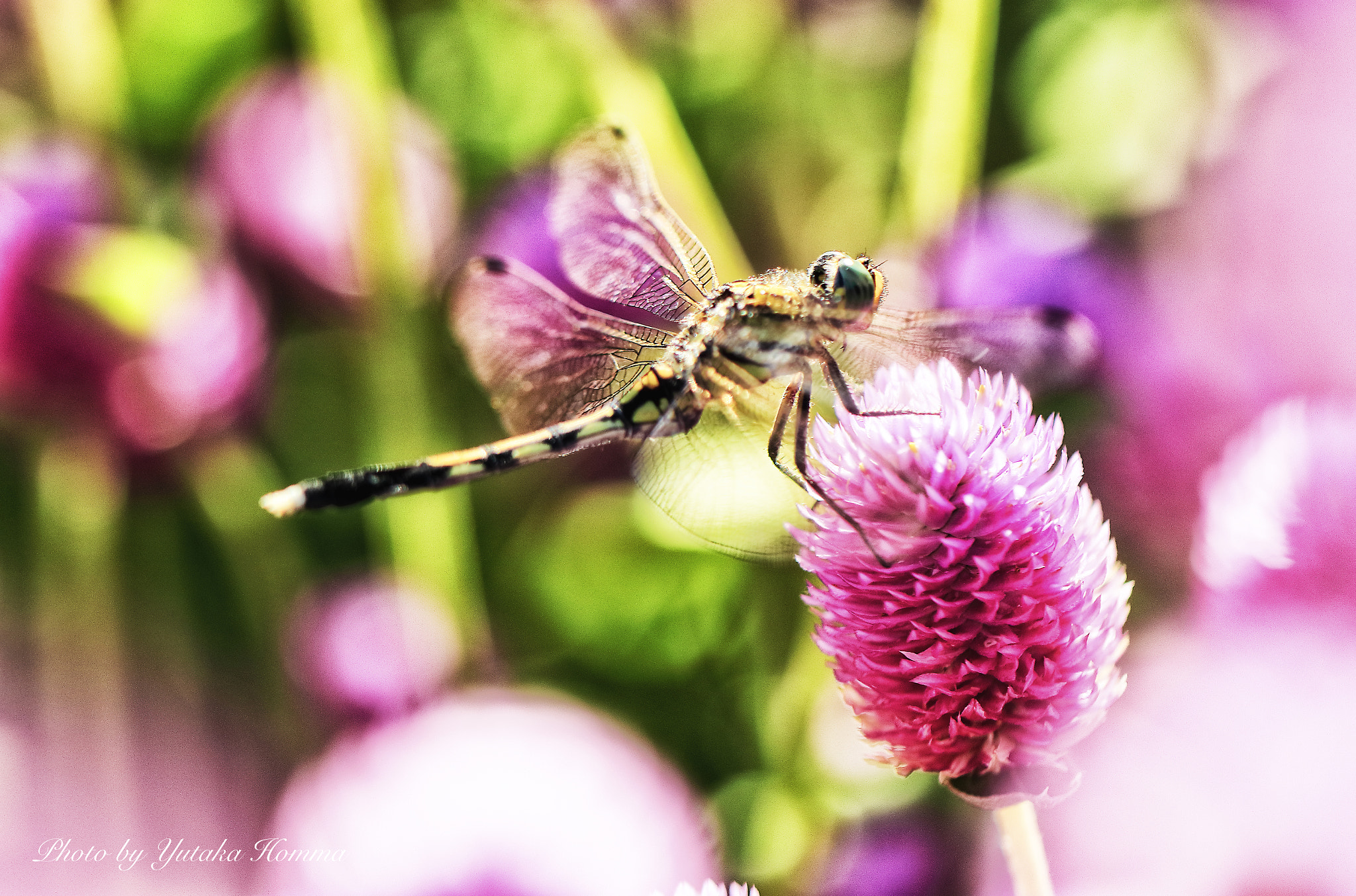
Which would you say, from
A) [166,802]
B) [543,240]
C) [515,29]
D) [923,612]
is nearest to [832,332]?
[923,612]

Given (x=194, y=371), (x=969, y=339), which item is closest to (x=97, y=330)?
(x=194, y=371)

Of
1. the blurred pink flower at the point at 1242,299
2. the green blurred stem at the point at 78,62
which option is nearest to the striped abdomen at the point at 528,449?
the blurred pink flower at the point at 1242,299

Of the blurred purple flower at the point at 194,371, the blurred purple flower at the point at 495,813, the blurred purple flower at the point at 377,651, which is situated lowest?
the blurred purple flower at the point at 495,813

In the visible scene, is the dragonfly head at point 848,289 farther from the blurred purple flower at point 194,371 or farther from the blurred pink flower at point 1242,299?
the blurred purple flower at point 194,371

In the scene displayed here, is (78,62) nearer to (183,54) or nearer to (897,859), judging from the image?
(183,54)

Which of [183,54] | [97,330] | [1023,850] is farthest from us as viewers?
[183,54]

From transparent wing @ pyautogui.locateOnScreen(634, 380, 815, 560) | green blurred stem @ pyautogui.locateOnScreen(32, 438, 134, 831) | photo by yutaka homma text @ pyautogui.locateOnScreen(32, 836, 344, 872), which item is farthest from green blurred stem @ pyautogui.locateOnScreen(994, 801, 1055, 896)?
green blurred stem @ pyautogui.locateOnScreen(32, 438, 134, 831)
